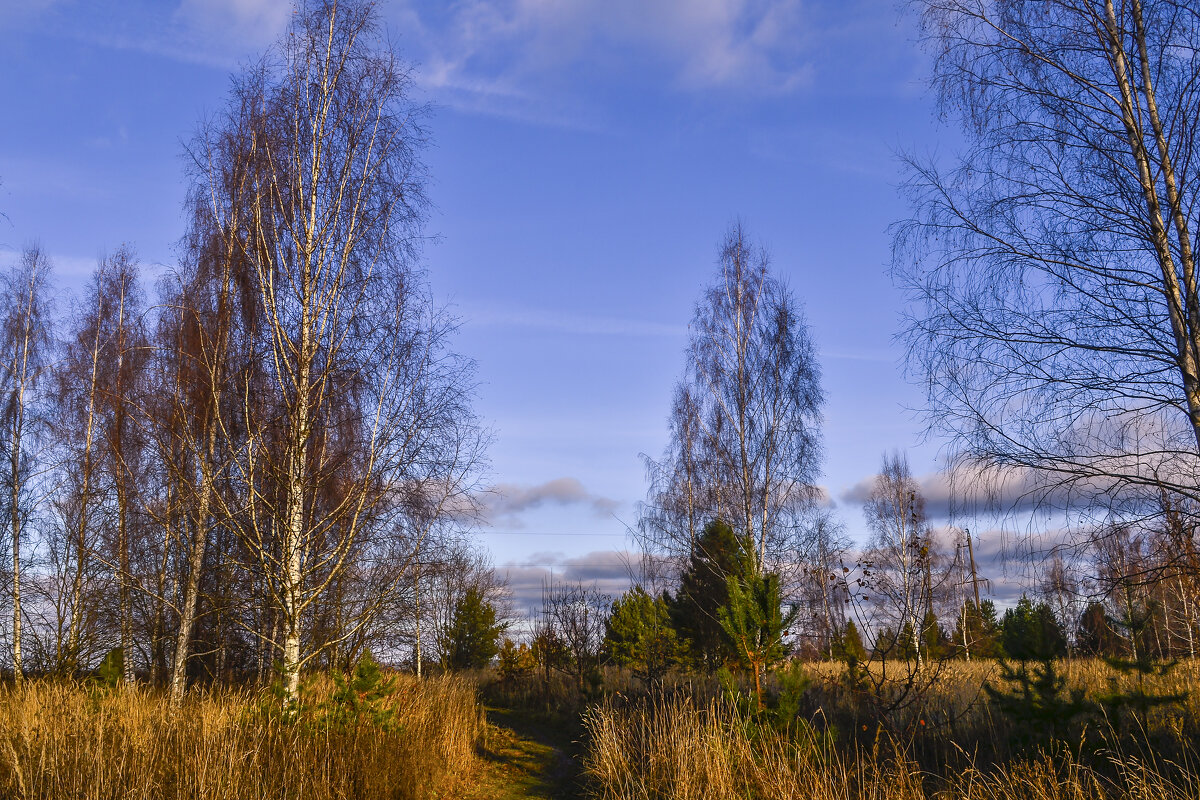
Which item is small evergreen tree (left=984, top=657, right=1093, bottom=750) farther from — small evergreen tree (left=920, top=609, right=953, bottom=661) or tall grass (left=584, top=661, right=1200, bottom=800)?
small evergreen tree (left=920, top=609, right=953, bottom=661)

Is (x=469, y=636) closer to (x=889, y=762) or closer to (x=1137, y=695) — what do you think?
(x=889, y=762)

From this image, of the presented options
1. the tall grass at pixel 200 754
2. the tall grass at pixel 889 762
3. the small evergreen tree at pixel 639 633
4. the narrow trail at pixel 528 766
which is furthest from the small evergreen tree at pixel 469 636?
the tall grass at pixel 889 762

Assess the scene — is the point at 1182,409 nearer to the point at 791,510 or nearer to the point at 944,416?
the point at 944,416

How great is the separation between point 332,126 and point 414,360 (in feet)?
8.43

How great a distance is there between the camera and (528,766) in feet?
30.2

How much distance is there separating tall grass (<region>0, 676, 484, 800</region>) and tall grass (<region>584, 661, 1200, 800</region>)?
1855 millimetres

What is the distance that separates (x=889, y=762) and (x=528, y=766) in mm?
5074

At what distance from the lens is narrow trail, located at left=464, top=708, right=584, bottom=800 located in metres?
7.71

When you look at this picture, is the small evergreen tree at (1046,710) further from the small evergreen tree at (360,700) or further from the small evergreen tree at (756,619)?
the small evergreen tree at (360,700)

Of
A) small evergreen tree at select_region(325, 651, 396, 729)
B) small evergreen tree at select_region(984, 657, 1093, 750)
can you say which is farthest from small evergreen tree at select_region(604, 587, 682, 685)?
small evergreen tree at select_region(984, 657, 1093, 750)

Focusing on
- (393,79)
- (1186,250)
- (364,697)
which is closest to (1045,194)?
(1186,250)

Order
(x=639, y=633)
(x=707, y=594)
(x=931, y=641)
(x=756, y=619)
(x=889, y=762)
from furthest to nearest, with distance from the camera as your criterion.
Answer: (x=931, y=641) < (x=639, y=633) < (x=707, y=594) < (x=756, y=619) < (x=889, y=762)

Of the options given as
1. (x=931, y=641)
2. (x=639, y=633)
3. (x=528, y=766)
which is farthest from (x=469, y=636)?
(x=528, y=766)

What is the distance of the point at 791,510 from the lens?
41.5 feet
